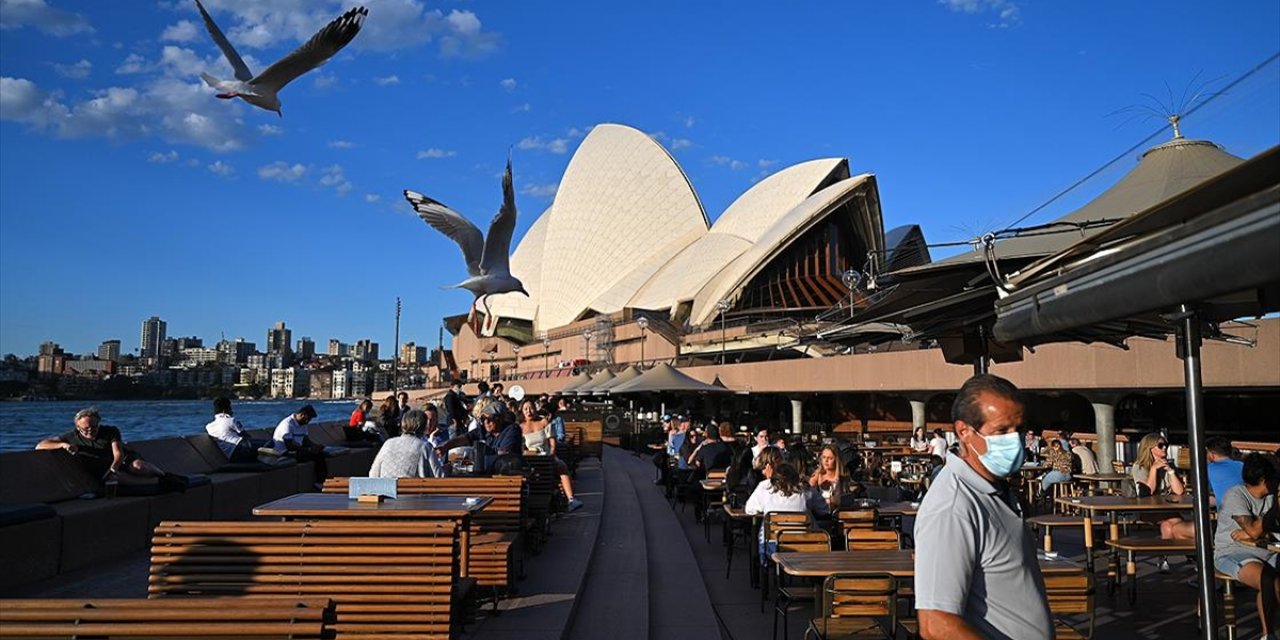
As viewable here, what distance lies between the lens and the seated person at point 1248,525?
472 centimetres

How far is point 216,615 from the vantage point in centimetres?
246

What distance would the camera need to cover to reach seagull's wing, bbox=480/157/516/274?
33.8 feet

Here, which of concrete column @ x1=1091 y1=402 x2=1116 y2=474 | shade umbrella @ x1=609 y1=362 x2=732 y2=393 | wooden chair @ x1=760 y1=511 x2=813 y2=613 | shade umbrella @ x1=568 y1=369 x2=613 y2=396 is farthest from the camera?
shade umbrella @ x1=568 y1=369 x2=613 y2=396

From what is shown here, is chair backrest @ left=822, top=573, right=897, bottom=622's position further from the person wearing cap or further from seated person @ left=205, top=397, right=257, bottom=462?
the person wearing cap

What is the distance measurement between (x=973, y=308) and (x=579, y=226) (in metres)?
54.8

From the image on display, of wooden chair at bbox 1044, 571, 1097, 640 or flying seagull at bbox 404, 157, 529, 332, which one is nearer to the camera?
wooden chair at bbox 1044, 571, 1097, 640

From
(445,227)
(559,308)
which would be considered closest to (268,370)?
(559,308)

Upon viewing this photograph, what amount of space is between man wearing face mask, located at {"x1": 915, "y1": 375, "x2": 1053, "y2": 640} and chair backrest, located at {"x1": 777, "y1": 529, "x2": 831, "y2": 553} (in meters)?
3.16

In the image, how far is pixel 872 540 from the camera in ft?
17.4

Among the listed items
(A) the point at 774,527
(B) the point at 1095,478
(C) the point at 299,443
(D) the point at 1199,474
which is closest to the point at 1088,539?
(A) the point at 774,527

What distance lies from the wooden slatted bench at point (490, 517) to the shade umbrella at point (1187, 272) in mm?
3345

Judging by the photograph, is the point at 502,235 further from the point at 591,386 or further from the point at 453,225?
the point at 591,386

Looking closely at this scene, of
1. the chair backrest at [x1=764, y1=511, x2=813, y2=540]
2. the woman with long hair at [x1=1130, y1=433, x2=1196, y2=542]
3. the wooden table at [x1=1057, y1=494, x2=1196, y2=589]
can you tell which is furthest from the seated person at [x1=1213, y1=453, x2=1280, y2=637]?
the woman with long hair at [x1=1130, y1=433, x2=1196, y2=542]

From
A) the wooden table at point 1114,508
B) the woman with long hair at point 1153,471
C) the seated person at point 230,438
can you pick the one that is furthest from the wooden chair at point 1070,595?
the seated person at point 230,438
